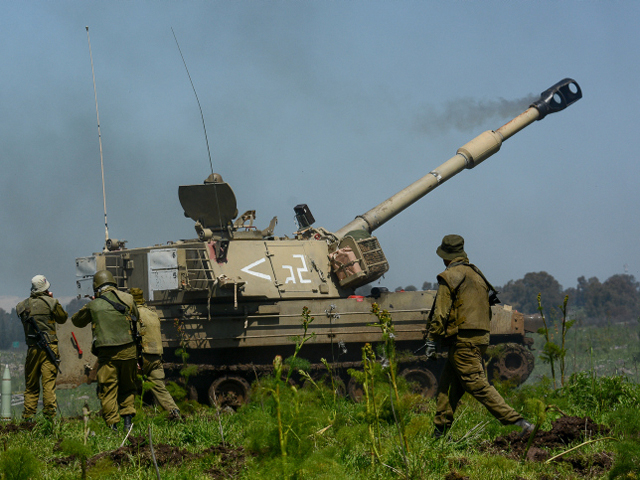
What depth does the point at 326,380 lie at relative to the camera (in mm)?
11953

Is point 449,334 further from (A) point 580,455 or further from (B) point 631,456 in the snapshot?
(B) point 631,456

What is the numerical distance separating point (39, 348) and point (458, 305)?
192 inches

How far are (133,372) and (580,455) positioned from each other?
4.42 m

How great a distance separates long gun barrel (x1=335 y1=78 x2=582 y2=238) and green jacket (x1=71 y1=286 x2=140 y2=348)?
6.67 m

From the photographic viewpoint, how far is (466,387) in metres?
6.11

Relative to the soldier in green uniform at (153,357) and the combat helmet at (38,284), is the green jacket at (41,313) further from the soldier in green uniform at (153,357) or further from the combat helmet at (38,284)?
the soldier in green uniform at (153,357)

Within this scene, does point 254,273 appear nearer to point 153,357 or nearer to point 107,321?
point 153,357

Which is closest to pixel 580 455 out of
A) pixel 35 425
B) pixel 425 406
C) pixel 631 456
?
A: pixel 631 456

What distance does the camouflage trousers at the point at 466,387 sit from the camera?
5.93 meters

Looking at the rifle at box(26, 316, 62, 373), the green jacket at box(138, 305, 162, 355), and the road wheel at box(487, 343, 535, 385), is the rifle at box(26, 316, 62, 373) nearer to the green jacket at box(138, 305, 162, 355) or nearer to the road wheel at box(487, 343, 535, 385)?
the green jacket at box(138, 305, 162, 355)

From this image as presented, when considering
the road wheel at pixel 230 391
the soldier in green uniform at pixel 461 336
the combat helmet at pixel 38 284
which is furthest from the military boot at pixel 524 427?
the road wheel at pixel 230 391

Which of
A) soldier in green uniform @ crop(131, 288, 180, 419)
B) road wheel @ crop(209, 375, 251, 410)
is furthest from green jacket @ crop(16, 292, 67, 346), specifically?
road wheel @ crop(209, 375, 251, 410)

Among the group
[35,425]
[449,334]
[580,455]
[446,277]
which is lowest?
[580,455]

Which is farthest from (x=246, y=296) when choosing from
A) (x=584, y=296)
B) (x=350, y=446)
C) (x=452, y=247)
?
(x=584, y=296)
